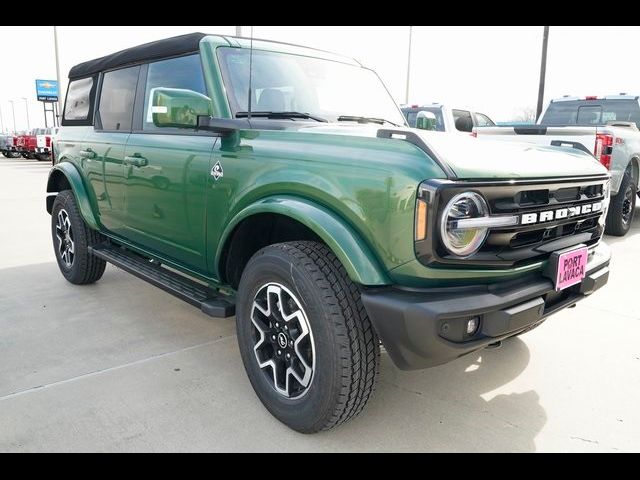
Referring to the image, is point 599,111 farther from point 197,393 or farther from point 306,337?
point 197,393

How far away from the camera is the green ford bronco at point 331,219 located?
1.94 metres


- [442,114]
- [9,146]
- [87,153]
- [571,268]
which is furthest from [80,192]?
[9,146]

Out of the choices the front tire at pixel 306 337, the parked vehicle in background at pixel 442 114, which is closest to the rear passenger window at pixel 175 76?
the front tire at pixel 306 337

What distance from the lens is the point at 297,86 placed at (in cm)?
302

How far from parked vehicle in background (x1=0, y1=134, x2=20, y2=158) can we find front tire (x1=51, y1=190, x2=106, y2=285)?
2895cm

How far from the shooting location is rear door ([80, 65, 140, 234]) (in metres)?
3.66

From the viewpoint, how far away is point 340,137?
2203 millimetres

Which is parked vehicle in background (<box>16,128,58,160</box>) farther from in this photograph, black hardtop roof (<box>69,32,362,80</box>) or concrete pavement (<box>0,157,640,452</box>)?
concrete pavement (<box>0,157,640,452</box>)

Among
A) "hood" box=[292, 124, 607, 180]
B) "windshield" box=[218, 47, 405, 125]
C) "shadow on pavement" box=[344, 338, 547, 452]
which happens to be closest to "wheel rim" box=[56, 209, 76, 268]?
"windshield" box=[218, 47, 405, 125]
